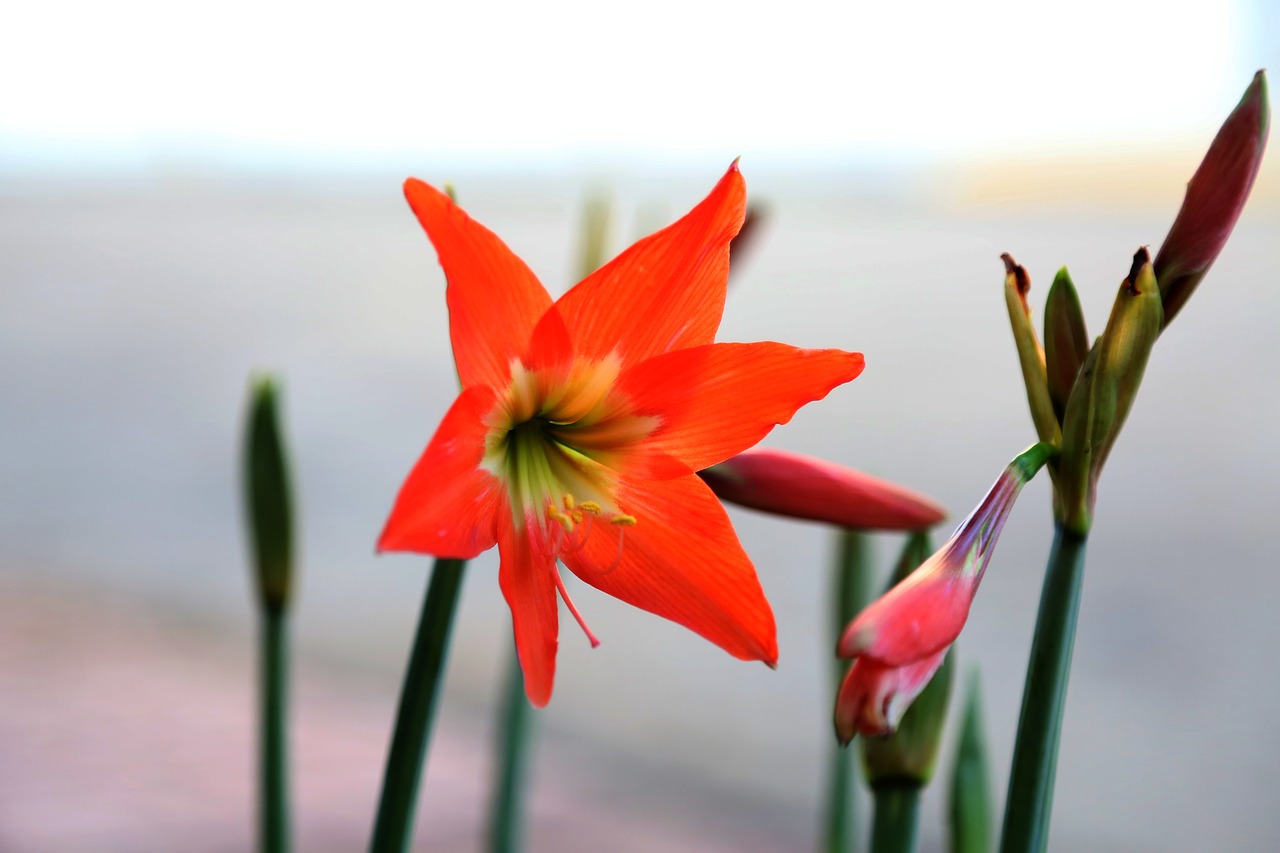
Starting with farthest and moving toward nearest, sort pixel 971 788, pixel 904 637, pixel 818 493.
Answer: pixel 971 788
pixel 818 493
pixel 904 637

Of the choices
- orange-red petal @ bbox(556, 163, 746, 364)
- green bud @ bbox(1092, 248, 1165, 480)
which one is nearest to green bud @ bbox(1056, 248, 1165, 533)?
green bud @ bbox(1092, 248, 1165, 480)

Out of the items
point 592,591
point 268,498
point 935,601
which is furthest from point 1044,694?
point 592,591

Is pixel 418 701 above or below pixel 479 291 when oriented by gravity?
below

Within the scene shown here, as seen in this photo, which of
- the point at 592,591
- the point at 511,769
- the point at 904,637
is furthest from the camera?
the point at 592,591

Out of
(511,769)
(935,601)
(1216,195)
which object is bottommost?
(511,769)

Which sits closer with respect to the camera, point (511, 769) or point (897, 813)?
point (897, 813)

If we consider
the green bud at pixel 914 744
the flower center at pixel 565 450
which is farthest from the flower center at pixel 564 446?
the green bud at pixel 914 744

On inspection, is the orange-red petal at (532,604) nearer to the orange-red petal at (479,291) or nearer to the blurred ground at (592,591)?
the orange-red petal at (479,291)

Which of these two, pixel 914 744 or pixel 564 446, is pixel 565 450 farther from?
pixel 914 744
